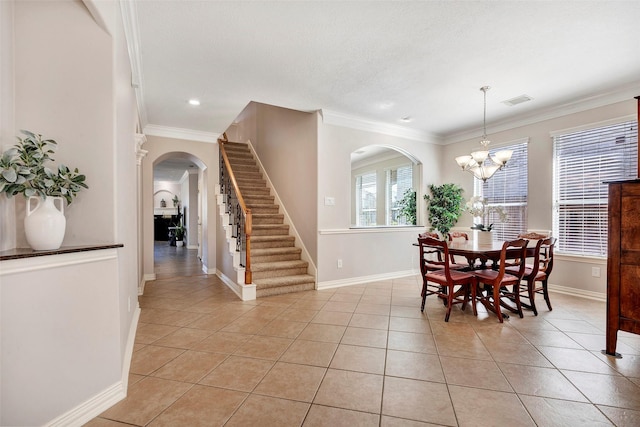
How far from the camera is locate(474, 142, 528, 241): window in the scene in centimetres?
486

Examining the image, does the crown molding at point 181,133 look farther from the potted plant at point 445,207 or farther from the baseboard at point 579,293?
the baseboard at point 579,293

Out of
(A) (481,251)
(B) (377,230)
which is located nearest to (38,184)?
(A) (481,251)

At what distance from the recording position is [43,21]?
1749 millimetres

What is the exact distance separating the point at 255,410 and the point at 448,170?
18.5 feet

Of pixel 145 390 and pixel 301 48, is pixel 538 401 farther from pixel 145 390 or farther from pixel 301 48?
pixel 301 48

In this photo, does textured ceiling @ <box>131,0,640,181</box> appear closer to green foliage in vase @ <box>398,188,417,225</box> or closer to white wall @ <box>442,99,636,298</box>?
white wall @ <box>442,99,636,298</box>

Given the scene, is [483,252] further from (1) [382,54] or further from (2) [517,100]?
(2) [517,100]

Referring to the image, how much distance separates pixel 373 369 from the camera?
2238mm

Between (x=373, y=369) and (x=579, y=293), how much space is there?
3.78 meters

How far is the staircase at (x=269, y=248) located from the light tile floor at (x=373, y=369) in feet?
2.21

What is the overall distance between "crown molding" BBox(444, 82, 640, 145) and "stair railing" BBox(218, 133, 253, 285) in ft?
14.3

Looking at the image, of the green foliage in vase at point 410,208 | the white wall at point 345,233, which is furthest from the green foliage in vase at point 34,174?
the green foliage in vase at point 410,208

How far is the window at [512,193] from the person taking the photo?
4.86 m

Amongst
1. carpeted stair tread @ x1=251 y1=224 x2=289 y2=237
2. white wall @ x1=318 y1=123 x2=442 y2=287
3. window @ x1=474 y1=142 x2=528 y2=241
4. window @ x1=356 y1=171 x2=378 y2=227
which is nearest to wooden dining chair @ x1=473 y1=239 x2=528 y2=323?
window @ x1=474 y1=142 x2=528 y2=241
